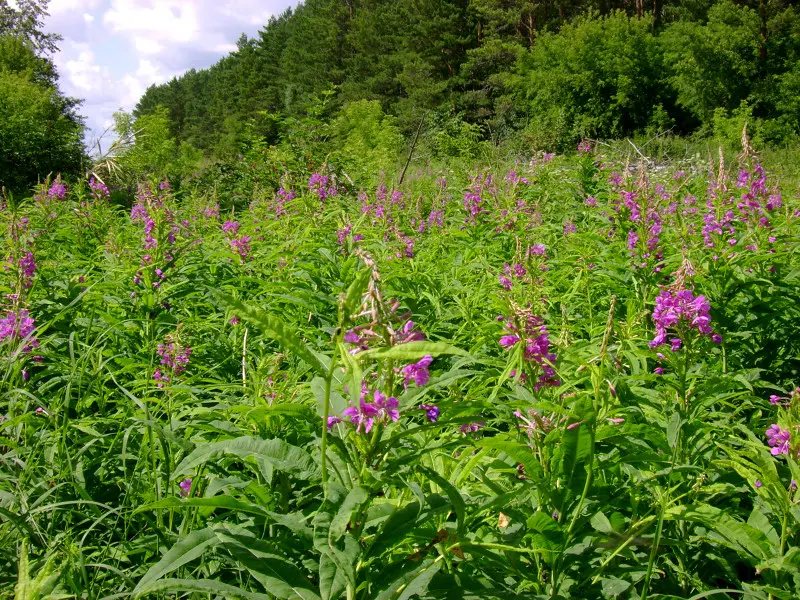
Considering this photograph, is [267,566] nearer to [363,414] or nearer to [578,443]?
[363,414]

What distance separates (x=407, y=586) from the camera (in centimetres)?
144

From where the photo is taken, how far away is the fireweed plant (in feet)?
4.87

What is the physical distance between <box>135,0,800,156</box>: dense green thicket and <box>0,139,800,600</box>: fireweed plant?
8365mm

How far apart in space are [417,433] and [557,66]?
3410 centimetres

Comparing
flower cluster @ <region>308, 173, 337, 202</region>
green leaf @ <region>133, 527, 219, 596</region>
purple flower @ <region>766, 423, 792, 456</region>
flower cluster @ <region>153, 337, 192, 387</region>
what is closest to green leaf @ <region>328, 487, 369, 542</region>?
green leaf @ <region>133, 527, 219, 596</region>

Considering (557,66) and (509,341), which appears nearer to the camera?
(509,341)

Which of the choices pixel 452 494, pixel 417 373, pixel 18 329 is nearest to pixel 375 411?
pixel 417 373

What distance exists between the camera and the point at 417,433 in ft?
7.45

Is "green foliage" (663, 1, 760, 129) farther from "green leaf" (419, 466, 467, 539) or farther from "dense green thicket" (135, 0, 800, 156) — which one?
"green leaf" (419, 466, 467, 539)

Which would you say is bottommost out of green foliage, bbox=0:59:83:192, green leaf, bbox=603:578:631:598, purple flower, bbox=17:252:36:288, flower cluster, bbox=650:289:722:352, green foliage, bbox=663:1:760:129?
green leaf, bbox=603:578:631:598

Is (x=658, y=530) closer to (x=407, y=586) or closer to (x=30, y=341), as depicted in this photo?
(x=407, y=586)

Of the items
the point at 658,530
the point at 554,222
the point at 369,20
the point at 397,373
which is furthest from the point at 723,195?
the point at 369,20

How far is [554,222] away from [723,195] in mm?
2209

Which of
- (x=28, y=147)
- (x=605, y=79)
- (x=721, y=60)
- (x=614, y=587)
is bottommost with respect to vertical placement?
(x=614, y=587)
